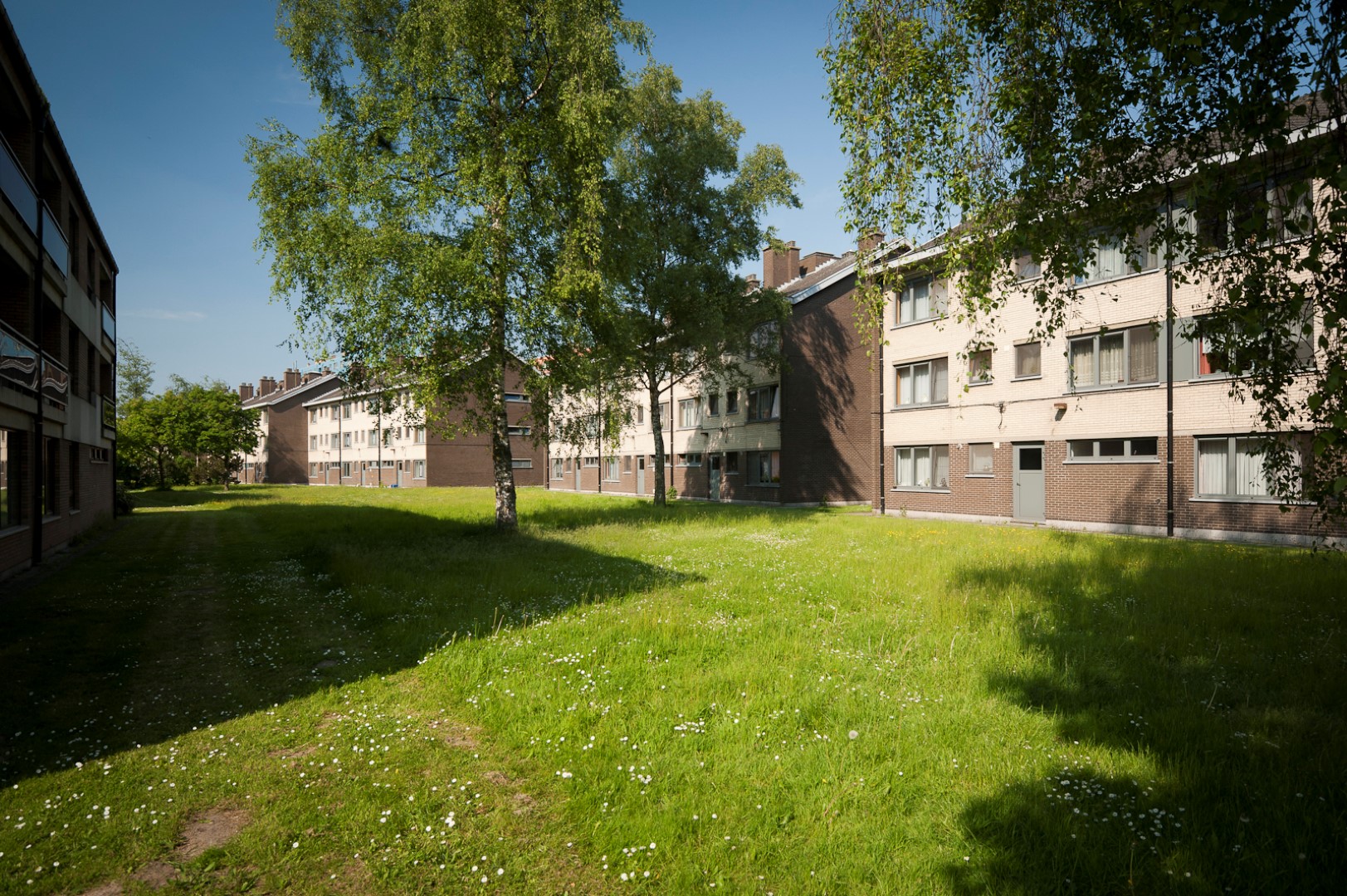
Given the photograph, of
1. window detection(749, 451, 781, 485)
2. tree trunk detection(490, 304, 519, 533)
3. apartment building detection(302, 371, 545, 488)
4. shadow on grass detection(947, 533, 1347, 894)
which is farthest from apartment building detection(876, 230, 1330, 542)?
apartment building detection(302, 371, 545, 488)

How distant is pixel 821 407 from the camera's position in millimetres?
33469

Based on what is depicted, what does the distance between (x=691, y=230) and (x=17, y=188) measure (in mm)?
20573

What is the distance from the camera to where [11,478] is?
14.6 meters

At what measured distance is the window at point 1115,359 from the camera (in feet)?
66.6

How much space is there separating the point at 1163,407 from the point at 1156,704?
17039 mm

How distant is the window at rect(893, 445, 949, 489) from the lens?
2658 centimetres

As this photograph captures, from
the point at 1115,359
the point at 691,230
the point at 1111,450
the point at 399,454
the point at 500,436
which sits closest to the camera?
the point at 500,436

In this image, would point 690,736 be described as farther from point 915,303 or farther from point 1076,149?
point 915,303

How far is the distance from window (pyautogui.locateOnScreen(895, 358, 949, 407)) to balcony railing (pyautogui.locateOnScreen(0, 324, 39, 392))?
25.2 meters

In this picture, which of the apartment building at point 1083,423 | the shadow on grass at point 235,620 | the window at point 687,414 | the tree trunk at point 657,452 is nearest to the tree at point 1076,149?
the shadow on grass at point 235,620

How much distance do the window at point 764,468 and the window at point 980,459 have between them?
9.39 metres

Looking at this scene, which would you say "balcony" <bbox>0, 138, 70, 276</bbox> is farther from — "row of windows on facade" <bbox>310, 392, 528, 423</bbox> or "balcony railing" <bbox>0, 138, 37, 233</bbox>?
"row of windows on facade" <bbox>310, 392, 528, 423</bbox>

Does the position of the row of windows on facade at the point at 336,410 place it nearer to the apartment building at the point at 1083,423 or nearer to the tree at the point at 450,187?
the apartment building at the point at 1083,423

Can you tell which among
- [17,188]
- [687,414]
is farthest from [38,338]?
[687,414]
